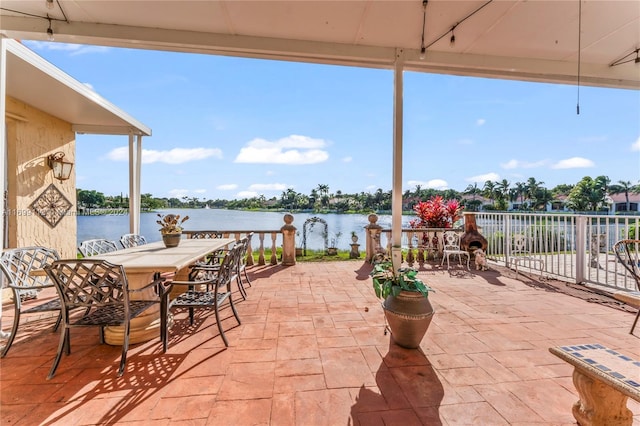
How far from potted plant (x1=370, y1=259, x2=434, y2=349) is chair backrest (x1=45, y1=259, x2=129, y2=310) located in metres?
1.97

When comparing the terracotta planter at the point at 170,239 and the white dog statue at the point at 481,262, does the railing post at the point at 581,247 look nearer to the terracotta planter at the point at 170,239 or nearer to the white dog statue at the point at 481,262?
the white dog statue at the point at 481,262

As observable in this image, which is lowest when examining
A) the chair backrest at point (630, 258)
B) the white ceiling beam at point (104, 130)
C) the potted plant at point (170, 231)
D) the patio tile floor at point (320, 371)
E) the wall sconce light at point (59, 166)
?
the patio tile floor at point (320, 371)

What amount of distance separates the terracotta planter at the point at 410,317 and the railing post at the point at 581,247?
11.2ft

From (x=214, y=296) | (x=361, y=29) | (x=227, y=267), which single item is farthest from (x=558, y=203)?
(x=214, y=296)

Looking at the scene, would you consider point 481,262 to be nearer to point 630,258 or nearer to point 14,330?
point 630,258

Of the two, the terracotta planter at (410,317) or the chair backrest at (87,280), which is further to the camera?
the terracotta planter at (410,317)

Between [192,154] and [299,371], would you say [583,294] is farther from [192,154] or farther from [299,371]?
[192,154]

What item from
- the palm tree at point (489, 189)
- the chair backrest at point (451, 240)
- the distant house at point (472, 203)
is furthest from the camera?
the palm tree at point (489, 189)

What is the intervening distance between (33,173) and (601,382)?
6.31 m

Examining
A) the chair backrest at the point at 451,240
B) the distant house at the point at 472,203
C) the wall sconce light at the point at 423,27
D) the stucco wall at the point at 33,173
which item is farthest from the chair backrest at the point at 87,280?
the distant house at the point at 472,203

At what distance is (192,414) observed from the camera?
1438 millimetres

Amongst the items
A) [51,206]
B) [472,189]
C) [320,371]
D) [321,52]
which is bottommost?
[320,371]

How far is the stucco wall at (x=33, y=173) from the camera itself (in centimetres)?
364

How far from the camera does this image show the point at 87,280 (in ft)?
6.13
